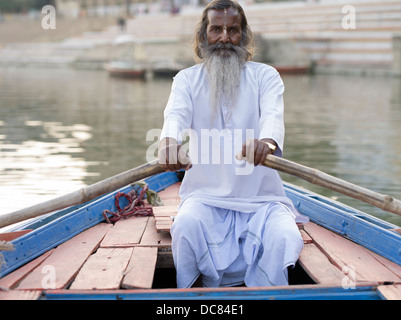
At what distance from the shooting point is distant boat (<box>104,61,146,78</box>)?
841 inches

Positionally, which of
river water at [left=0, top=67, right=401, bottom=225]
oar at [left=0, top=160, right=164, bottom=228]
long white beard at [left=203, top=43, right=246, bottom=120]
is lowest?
river water at [left=0, top=67, right=401, bottom=225]

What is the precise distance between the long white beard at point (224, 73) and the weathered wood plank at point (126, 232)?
31.4 inches

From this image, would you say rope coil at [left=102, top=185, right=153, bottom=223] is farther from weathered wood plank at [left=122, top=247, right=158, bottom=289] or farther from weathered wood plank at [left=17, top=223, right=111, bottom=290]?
weathered wood plank at [left=122, top=247, right=158, bottom=289]

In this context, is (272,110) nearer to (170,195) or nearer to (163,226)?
(163,226)

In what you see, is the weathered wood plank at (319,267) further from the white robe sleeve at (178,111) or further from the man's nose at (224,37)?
the man's nose at (224,37)

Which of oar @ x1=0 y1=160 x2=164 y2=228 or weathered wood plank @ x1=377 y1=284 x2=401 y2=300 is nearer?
weathered wood plank @ x1=377 y1=284 x2=401 y2=300

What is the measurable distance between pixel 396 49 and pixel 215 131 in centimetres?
1660

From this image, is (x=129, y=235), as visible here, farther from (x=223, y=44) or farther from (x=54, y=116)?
(x=54, y=116)

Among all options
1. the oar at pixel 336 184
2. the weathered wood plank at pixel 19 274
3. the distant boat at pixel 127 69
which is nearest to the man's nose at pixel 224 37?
the oar at pixel 336 184

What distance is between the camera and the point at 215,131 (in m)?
2.78

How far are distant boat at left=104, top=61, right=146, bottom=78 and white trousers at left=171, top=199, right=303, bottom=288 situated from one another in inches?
753

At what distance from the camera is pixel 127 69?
21500 mm

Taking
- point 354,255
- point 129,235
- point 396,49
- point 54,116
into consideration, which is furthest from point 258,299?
point 396,49

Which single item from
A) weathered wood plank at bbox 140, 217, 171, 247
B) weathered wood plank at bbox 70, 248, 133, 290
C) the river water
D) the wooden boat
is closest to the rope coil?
the wooden boat
